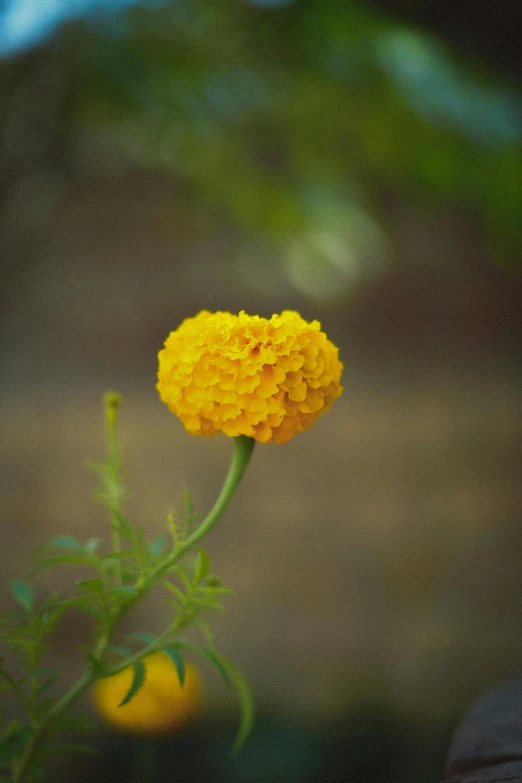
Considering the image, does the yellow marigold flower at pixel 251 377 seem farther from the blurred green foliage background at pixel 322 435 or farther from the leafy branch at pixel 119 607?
the blurred green foliage background at pixel 322 435

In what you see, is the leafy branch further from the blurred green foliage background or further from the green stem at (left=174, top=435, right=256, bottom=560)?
the blurred green foliage background

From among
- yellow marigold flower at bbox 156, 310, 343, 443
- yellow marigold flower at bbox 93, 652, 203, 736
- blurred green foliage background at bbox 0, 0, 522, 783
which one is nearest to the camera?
yellow marigold flower at bbox 156, 310, 343, 443

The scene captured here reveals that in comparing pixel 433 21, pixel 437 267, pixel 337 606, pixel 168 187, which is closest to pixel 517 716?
pixel 433 21

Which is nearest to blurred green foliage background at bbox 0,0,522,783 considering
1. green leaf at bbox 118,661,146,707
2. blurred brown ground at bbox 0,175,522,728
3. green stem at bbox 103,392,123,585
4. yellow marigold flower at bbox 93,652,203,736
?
blurred brown ground at bbox 0,175,522,728

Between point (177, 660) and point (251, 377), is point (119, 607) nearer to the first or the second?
point (177, 660)

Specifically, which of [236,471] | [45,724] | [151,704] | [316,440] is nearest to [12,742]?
[45,724]

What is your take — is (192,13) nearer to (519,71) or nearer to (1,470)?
(519,71)
